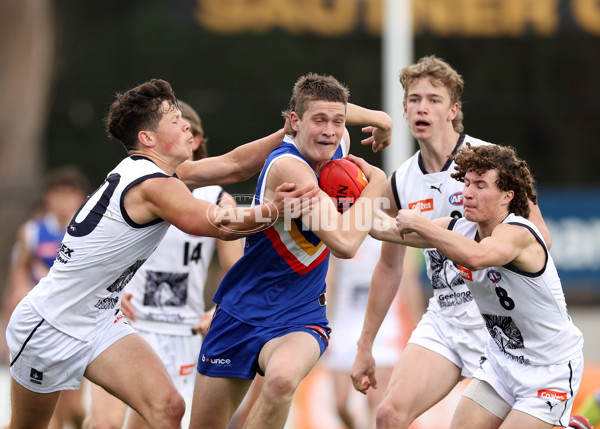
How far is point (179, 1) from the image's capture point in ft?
53.5

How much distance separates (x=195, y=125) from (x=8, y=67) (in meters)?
12.0

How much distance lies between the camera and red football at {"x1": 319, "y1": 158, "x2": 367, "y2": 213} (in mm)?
5500

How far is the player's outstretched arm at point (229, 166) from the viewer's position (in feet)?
20.4

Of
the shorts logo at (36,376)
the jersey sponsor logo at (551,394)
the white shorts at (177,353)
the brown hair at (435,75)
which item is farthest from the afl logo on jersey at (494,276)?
the shorts logo at (36,376)

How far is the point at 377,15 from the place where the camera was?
17.0 metres

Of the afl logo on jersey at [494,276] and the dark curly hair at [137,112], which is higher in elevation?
the dark curly hair at [137,112]

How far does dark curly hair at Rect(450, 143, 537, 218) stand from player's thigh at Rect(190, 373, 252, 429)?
1.81m

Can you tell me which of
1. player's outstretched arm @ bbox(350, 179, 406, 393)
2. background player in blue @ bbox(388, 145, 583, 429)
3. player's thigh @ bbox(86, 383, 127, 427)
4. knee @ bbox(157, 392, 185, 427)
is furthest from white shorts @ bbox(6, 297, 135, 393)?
background player in blue @ bbox(388, 145, 583, 429)

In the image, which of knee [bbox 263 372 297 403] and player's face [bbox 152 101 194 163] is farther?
player's face [bbox 152 101 194 163]

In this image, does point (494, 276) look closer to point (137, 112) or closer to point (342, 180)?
point (342, 180)

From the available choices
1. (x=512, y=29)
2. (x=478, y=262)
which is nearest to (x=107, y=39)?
(x=512, y=29)

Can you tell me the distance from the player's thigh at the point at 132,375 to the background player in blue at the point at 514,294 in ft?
5.33

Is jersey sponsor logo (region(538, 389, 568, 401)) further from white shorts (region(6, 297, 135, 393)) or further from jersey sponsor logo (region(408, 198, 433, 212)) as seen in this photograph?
white shorts (region(6, 297, 135, 393))

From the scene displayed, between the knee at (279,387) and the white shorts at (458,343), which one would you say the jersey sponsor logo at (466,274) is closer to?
the white shorts at (458,343)
